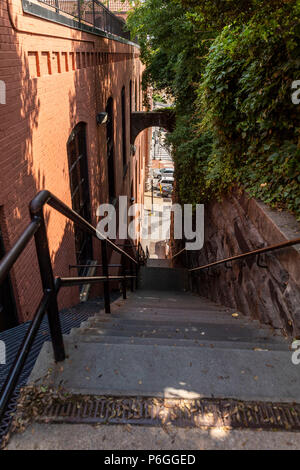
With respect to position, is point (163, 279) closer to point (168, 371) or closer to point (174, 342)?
point (174, 342)

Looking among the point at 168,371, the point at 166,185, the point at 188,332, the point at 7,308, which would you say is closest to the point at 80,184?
the point at 7,308

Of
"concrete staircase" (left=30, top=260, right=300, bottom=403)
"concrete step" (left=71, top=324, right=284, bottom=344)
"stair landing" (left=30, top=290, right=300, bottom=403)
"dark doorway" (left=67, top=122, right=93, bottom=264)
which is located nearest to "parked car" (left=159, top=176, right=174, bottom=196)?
"dark doorway" (left=67, top=122, right=93, bottom=264)

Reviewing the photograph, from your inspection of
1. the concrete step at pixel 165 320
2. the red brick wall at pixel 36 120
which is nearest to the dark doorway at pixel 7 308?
the red brick wall at pixel 36 120

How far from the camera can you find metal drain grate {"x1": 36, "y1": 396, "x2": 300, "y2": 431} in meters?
1.58

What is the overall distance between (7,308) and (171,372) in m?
2.55

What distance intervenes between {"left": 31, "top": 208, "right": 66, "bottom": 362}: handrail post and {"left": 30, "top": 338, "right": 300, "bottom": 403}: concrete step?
105 mm

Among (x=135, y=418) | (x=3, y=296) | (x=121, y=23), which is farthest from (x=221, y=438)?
(x=121, y=23)

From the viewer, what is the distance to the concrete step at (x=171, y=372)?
70.6 inches

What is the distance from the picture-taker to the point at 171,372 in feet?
6.49

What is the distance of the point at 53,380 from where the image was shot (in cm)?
177

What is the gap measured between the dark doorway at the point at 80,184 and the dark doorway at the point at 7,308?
110 inches

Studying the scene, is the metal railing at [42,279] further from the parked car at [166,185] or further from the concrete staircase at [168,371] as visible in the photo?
the parked car at [166,185]

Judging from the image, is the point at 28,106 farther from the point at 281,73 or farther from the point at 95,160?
the point at 95,160

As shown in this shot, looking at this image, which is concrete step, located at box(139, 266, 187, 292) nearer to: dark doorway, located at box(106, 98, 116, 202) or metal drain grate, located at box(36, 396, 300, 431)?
dark doorway, located at box(106, 98, 116, 202)
